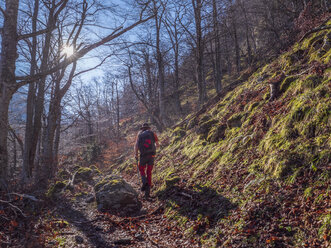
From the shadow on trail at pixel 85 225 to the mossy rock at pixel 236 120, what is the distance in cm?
497

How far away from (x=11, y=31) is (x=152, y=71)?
23.6 metres

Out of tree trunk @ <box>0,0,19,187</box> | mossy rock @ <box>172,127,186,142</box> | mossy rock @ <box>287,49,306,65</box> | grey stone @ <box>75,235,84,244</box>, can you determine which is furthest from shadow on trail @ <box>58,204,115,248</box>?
mossy rock @ <box>287,49,306,65</box>

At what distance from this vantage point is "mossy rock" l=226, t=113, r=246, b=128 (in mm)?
7070

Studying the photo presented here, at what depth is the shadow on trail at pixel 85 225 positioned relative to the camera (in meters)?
4.20

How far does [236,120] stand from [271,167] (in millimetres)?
3205

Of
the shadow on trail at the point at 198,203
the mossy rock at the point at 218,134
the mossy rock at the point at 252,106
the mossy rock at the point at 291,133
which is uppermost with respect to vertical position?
the mossy rock at the point at 252,106

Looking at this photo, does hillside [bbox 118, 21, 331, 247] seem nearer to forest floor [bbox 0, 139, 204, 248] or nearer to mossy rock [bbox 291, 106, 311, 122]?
mossy rock [bbox 291, 106, 311, 122]

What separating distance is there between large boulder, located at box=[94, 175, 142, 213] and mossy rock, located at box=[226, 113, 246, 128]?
4.09 meters

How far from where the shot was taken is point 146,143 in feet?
23.2

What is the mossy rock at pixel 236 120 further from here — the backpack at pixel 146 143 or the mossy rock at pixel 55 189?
the mossy rock at pixel 55 189

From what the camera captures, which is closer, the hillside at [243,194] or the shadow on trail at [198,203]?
the hillside at [243,194]

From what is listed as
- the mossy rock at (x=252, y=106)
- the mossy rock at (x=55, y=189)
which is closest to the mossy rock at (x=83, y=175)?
the mossy rock at (x=55, y=189)

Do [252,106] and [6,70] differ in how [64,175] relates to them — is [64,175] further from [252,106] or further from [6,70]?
[252,106]

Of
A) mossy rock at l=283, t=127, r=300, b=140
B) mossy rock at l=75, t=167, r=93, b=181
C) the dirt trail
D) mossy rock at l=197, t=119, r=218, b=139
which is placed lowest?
the dirt trail
